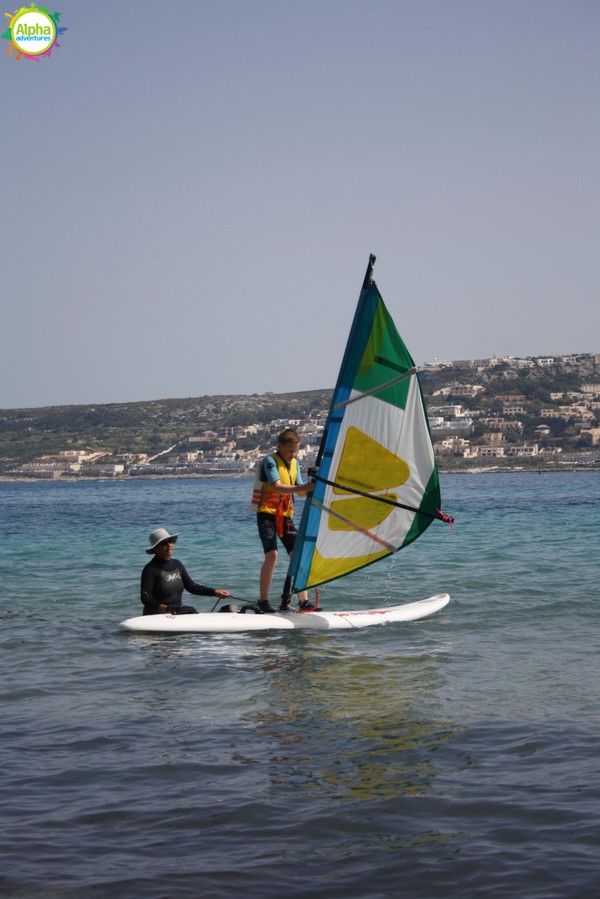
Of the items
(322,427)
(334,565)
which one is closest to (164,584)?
(334,565)

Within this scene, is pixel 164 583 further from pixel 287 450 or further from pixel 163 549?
pixel 287 450

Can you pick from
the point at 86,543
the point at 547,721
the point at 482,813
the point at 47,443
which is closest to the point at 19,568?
the point at 86,543

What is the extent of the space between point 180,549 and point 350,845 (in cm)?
2215

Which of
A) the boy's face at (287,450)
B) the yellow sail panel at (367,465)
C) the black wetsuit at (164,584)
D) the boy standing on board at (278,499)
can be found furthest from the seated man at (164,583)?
the yellow sail panel at (367,465)

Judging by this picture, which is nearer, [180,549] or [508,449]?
[180,549]

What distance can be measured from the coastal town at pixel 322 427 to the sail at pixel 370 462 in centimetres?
12649

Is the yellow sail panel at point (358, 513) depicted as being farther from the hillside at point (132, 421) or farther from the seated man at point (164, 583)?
the hillside at point (132, 421)

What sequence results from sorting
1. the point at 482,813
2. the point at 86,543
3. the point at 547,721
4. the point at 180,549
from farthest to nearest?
the point at 86,543 < the point at 180,549 < the point at 547,721 < the point at 482,813

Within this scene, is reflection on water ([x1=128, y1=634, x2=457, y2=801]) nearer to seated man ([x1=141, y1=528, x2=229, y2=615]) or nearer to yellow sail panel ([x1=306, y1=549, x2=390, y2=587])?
seated man ([x1=141, y1=528, x2=229, y2=615])

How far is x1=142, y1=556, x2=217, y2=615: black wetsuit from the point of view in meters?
12.2

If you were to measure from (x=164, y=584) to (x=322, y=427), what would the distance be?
152 meters

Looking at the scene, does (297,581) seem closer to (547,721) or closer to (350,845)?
(547,721)

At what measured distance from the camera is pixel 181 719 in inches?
322

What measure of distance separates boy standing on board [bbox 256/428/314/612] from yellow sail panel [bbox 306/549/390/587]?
0.36 m
